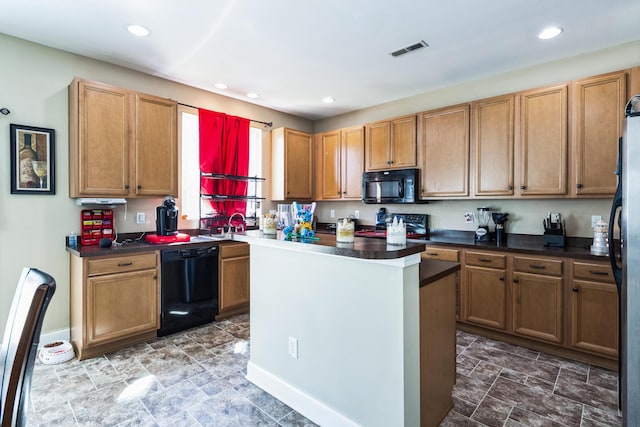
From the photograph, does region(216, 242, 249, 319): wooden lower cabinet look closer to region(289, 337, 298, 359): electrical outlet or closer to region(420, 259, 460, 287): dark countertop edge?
region(289, 337, 298, 359): electrical outlet

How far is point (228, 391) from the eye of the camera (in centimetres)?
227

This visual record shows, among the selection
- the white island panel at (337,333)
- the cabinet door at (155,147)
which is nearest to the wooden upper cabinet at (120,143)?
the cabinet door at (155,147)

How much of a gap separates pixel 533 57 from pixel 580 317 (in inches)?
93.9

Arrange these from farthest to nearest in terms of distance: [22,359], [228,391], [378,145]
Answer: [378,145], [228,391], [22,359]

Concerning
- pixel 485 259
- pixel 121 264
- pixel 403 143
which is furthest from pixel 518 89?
pixel 121 264

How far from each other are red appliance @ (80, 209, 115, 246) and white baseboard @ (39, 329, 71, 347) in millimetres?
841

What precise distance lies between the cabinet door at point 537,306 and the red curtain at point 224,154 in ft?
10.7

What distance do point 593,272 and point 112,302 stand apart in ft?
13.2

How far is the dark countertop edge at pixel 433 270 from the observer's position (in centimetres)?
171

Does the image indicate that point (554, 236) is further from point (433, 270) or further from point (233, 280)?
point (233, 280)

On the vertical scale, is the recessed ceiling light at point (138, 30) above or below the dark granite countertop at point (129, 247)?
above

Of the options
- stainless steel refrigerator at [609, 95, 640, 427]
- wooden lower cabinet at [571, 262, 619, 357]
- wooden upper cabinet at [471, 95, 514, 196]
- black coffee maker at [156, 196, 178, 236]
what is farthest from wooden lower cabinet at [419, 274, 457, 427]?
black coffee maker at [156, 196, 178, 236]

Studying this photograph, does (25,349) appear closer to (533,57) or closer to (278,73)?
(278,73)

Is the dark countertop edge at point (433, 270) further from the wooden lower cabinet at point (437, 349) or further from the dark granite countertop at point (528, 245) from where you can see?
the dark granite countertop at point (528, 245)
